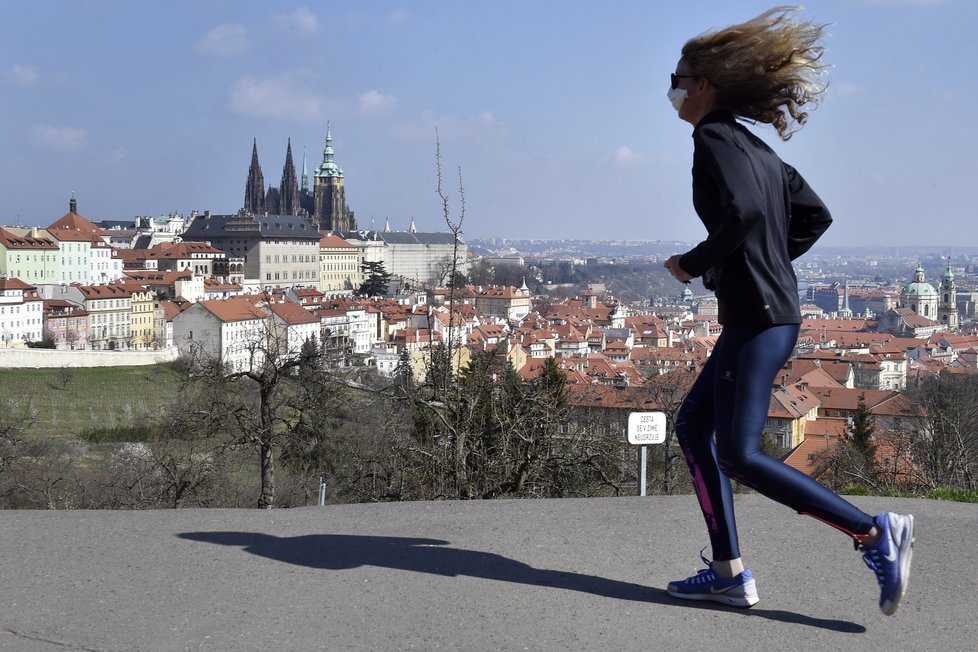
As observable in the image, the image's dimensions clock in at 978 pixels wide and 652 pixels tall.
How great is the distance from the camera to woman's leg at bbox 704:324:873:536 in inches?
116

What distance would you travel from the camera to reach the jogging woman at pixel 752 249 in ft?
9.50

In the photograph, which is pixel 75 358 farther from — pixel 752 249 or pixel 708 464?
pixel 752 249

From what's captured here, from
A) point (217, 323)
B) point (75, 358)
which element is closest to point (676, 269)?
point (75, 358)

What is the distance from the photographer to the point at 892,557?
2889mm

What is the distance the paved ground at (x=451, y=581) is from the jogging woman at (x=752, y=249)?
217 millimetres

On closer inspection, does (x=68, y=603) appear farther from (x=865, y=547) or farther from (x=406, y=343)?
(x=406, y=343)

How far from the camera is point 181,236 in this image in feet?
394

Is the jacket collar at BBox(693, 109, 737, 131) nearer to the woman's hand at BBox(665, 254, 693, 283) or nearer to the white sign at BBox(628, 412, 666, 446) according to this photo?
the woman's hand at BBox(665, 254, 693, 283)

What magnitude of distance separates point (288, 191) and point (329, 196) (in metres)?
6.38

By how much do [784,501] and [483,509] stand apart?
1652 mm

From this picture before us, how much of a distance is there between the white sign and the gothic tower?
138011 millimetres

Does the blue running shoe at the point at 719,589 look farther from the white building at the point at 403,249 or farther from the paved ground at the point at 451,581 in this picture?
the white building at the point at 403,249

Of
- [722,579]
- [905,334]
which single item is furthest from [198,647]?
[905,334]

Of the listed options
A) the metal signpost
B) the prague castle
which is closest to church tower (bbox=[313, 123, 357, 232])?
the prague castle
